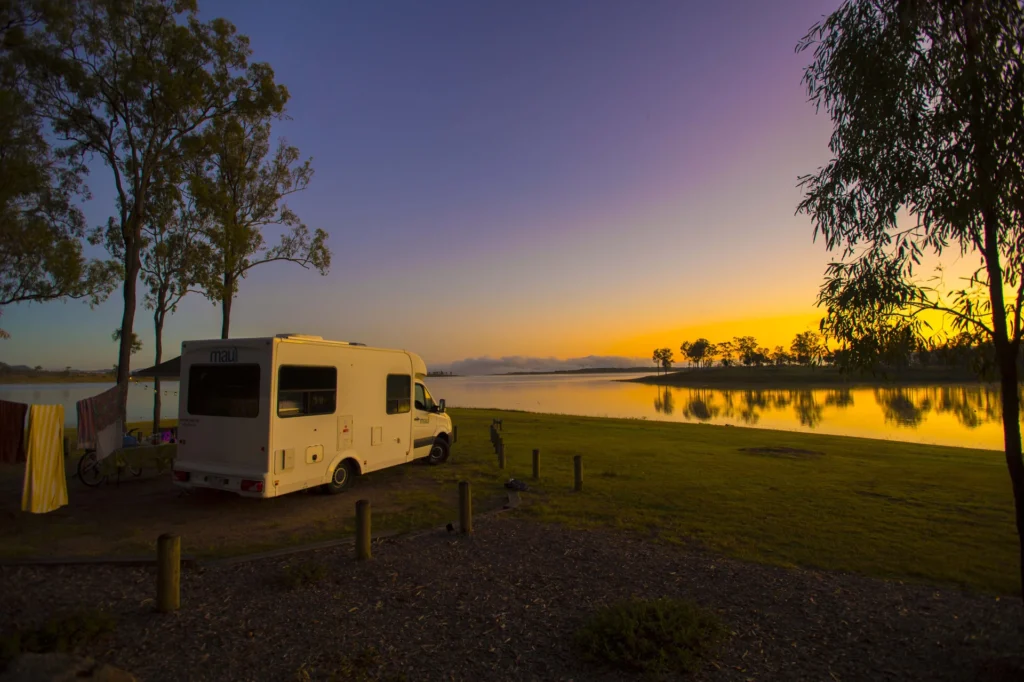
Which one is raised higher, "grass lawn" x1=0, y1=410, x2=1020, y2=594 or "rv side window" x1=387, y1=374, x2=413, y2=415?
"rv side window" x1=387, y1=374, x2=413, y2=415

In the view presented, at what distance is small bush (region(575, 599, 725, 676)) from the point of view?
4.27 meters

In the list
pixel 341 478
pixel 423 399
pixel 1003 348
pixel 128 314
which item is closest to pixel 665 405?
pixel 423 399

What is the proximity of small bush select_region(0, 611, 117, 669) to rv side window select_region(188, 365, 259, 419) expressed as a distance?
4.45 meters

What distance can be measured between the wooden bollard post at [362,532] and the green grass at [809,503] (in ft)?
10.6

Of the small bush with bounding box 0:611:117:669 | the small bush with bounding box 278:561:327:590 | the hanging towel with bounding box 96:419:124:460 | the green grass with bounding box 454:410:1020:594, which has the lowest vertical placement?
the green grass with bounding box 454:410:1020:594

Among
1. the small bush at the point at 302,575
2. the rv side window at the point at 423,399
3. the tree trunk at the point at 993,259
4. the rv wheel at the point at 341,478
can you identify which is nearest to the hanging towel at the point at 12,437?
the rv wheel at the point at 341,478

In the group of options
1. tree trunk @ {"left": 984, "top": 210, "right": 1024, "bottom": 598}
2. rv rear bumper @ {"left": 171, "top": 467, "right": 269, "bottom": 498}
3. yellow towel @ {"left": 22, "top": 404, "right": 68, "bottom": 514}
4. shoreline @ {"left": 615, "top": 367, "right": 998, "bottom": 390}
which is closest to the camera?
tree trunk @ {"left": 984, "top": 210, "right": 1024, "bottom": 598}

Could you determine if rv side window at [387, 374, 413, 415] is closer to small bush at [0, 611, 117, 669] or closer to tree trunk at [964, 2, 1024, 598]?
small bush at [0, 611, 117, 669]

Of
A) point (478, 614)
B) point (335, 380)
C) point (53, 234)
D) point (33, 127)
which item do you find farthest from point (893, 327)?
point (53, 234)

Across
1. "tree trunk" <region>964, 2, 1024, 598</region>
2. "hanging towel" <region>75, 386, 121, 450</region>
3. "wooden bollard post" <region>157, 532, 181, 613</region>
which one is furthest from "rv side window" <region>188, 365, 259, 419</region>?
"tree trunk" <region>964, 2, 1024, 598</region>

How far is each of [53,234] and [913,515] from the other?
69.7 ft

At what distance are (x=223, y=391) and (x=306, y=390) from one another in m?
1.37

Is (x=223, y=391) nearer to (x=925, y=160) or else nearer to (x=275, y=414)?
(x=275, y=414)

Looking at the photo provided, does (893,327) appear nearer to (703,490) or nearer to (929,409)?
(703,490)
